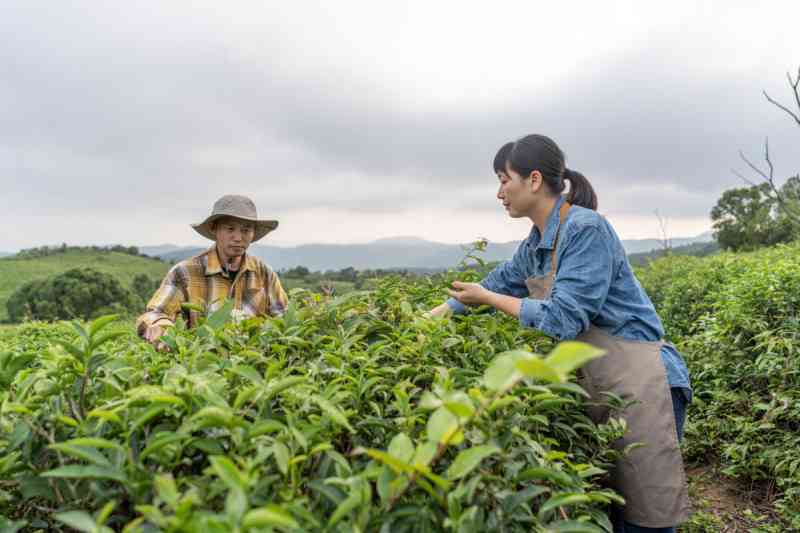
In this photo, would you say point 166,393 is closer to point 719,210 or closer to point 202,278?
point 202,278

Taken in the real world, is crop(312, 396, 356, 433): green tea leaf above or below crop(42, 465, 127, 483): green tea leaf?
above

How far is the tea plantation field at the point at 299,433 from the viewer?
0.95 meters

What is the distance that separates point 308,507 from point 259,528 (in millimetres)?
224

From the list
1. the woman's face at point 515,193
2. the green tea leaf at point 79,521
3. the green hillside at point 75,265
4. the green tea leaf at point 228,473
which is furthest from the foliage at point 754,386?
the green hillside at point 75,265

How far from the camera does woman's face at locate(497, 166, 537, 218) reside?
2537 mm

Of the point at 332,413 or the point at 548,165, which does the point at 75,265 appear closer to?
the point at 548,165

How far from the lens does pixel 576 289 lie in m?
2.14

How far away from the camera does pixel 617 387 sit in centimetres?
219

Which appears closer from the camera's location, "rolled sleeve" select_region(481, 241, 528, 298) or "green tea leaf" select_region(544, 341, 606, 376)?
"green tea leaf" select_region(544, 341, 606, 376)

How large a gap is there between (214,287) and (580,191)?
8.18 ft

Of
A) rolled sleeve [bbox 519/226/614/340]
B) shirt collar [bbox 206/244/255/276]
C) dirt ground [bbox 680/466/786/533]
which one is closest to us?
rolled sleeve [bbox 519/226/614/340]

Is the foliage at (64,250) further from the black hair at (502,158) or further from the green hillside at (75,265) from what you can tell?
the black hair at (502,158)

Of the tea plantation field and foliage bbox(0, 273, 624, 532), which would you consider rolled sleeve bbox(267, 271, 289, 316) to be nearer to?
the tea plantation field

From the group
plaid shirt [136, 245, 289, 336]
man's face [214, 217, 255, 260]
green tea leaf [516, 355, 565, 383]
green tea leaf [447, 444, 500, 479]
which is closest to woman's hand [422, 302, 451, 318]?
green tea leaf [447, 444, 500, 479]
